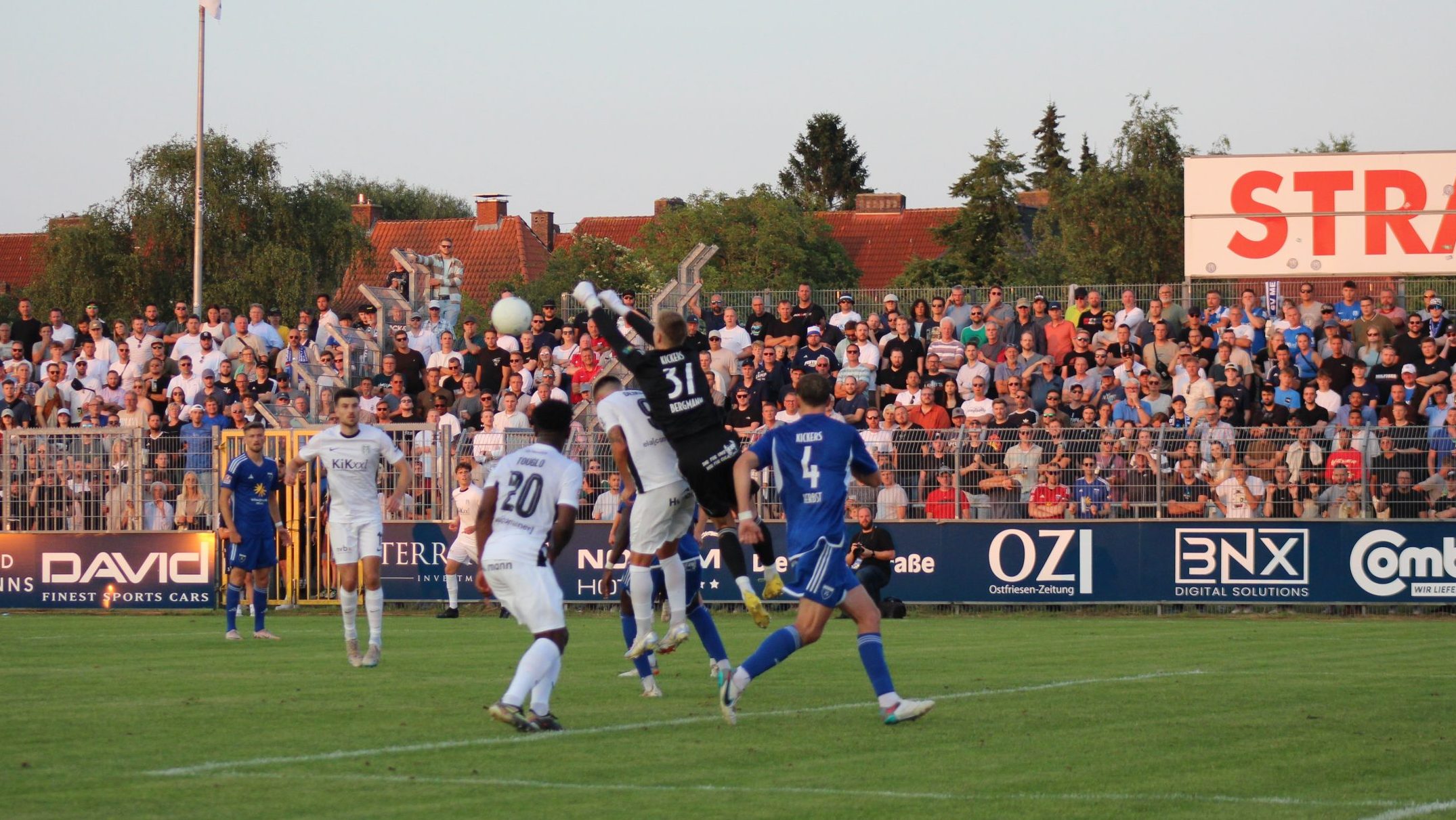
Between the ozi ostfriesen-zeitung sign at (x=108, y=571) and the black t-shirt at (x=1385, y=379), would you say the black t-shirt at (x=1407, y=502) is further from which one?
the ozi ostfriesen-zeitung sign at (x=108, y=571)

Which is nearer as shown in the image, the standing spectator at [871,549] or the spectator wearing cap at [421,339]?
the standing spectator at [871,549]

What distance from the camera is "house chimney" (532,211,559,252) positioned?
95188mm

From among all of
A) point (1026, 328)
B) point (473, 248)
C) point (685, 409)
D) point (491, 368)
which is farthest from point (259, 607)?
point (473, 248)

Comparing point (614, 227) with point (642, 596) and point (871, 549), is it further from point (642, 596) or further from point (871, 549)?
point (642, 596)

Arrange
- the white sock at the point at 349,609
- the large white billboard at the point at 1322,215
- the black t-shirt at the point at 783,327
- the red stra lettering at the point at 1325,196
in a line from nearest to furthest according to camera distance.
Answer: the white sock at the point at 349,609
the black t-shirt at the point at 783,327
the large white billboard at the point at 1322,215
the red stra lettering at the point at 1325,196

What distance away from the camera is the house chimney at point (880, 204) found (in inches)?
3479

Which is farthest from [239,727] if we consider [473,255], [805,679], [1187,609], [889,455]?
[473,255]

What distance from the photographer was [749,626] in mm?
20641

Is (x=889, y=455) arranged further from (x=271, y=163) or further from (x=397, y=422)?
(x=271, y=163)

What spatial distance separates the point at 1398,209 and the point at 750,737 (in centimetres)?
2360

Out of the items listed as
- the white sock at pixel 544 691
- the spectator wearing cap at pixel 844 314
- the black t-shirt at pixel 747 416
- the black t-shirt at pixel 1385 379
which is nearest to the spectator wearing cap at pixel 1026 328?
the spectator wearing cap at pixel 844 314

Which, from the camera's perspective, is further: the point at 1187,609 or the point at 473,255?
the point at 473,255

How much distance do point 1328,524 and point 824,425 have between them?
567 inches

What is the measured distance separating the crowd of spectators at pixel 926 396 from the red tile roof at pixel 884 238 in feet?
168
